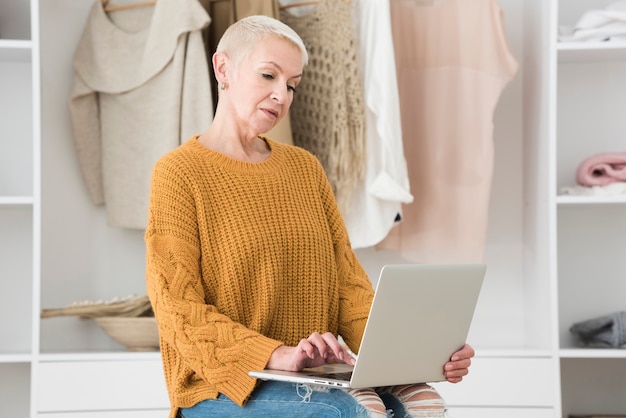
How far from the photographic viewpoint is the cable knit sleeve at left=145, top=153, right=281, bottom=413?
1359 millimetres

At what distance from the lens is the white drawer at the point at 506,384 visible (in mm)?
2373

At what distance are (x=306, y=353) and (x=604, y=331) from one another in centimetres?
151

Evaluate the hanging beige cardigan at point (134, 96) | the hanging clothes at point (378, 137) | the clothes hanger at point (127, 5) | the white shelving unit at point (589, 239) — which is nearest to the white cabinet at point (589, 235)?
the white shelving unit at point (589, 239)

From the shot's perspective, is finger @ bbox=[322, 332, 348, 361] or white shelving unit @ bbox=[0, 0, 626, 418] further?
white shelving unit @ bbox=[0, 0, 626, 418]

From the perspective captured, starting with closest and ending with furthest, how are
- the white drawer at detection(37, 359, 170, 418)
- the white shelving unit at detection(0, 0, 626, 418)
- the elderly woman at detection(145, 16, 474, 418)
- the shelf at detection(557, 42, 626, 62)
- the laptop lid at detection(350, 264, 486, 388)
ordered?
the laptop lid at detection(350, 264, 486, 388) → the elderly woman at detection(145, 16, 474, 418) → the white drawer at detection(37, 359, 170, 418) → the shelf at detection(557, 42, 626, 62) → the white shelving unit at detection(0, 0, 626, 418)

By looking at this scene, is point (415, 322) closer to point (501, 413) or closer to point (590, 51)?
point (501, 413)

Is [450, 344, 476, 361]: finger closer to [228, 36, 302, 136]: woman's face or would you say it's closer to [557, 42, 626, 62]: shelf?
[228, 36, 302, 136]: woman's face

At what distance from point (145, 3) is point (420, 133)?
0.86m

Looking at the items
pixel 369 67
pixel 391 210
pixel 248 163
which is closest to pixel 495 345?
pixel 391 210

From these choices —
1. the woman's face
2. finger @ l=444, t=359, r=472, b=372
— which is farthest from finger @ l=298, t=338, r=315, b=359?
the woman's face

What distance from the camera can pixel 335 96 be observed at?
238 centimetres

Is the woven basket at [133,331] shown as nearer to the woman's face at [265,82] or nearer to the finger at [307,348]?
the woman's face at [265,82]

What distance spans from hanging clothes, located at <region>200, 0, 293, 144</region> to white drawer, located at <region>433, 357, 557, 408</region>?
777mm

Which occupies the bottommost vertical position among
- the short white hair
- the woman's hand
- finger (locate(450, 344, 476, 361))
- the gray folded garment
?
the gray folded garment
